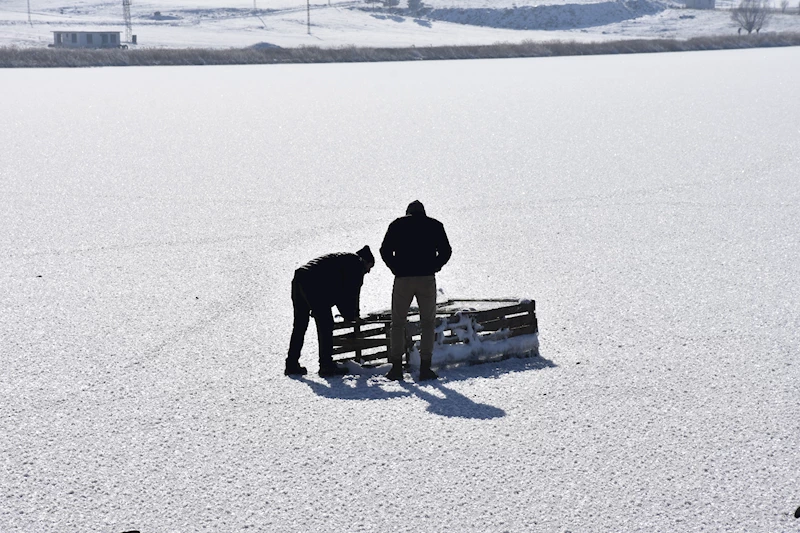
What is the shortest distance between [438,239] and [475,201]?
8.96 meters

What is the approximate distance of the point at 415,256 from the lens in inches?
305

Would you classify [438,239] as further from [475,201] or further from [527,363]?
[475,201]

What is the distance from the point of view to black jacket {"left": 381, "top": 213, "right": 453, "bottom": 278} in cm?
773

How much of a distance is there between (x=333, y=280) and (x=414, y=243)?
0.73 meters

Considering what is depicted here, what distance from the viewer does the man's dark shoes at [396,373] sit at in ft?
26.5

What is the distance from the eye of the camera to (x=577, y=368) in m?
8.40

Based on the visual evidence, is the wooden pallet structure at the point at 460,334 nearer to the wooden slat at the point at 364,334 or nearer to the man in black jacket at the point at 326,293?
the wooden slat at the point at 364,334

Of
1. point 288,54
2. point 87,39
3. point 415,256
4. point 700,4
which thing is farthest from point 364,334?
point 700,4

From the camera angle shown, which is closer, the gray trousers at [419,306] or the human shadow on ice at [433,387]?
the human shadow on ice at [433,387]

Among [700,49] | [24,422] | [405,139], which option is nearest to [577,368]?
[24,422]

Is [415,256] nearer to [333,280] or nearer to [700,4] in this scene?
[333,280]

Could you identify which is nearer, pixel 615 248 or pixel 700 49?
pixel 615 248

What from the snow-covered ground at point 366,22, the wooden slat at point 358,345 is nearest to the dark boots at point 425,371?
the wooden slat at point 358,345

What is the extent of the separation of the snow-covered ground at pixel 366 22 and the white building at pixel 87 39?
7.40 ft
